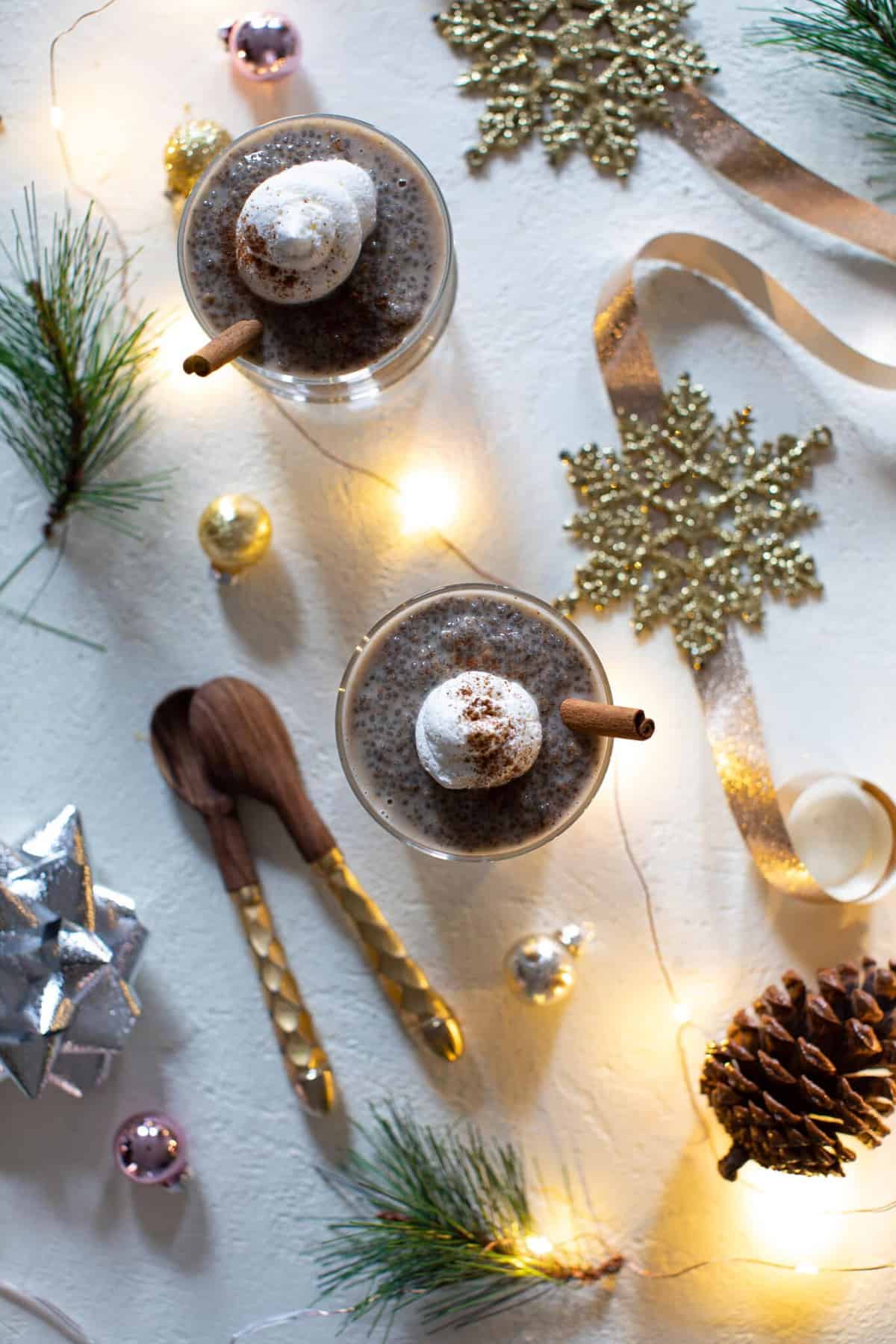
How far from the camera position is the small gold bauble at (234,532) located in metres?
1.27

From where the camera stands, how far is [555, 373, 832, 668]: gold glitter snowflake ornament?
4.31 ft

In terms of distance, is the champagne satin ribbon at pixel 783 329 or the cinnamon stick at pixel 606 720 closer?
the cinnamon stick at pixel 606 720

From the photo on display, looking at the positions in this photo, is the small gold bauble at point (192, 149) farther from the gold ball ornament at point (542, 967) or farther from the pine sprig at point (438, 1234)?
the pine sprig at point (438, 1234)

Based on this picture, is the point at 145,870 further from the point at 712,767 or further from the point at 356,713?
the point at 712,767

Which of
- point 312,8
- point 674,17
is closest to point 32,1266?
point 312,8

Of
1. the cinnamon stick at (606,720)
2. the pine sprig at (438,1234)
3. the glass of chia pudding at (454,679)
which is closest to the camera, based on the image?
the cinnamon stick at (606,720)

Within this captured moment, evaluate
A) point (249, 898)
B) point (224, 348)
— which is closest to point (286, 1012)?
point (249, 898)

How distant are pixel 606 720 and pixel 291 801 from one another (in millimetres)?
373

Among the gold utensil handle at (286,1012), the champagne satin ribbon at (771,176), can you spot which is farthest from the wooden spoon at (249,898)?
the champagne satin ribbon at (771,176)

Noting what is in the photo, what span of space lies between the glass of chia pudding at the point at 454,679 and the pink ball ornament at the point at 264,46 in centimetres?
59

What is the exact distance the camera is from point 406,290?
118 centimetres

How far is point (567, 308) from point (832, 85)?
0.36 metres

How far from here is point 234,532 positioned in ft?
4.17

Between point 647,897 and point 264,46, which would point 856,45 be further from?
point 647,897
